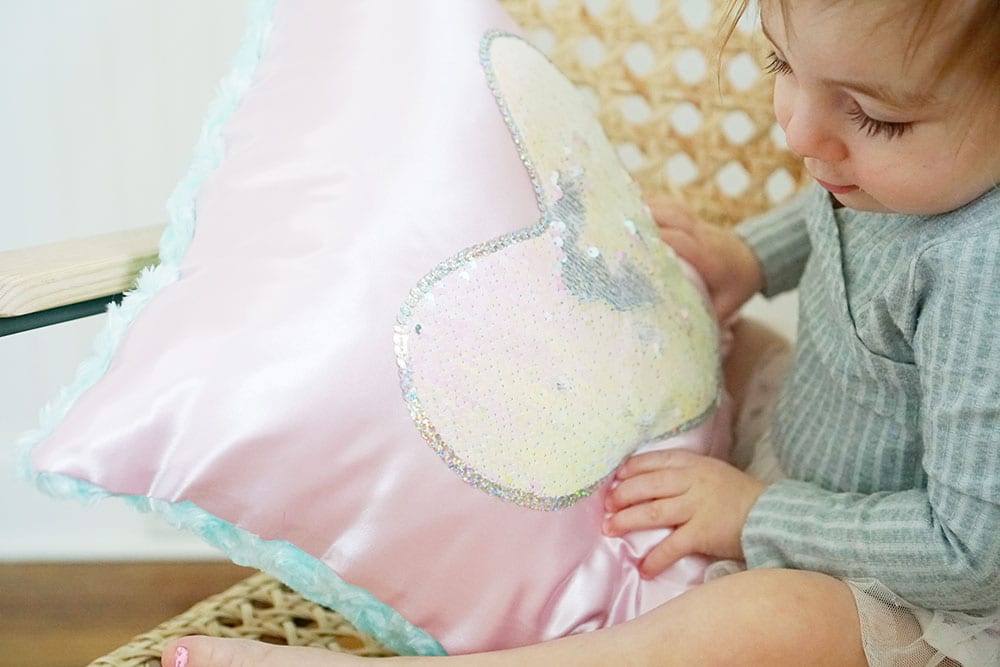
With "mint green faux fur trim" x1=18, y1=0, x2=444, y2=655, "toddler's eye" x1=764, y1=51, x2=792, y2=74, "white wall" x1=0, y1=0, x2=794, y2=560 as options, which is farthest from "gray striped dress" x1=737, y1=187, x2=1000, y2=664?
"white wall" x1=0, y1=0, x2=794, y2=560

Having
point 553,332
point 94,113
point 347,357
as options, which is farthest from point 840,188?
point 94,113

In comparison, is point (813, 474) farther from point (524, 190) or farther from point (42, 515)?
point (42, 515)

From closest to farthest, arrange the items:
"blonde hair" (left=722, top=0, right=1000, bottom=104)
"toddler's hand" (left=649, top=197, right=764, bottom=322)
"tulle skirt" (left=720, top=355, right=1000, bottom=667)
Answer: "blonde hair" (left=722, top=0, right=1000, bottom=104) → "tulle skirt" (left=720, top=355, right=1000, bottom=667) → "toddler's hand" (left=649, top=197, right=764, bottom=322)

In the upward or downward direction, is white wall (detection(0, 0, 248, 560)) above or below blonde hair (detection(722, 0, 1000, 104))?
above

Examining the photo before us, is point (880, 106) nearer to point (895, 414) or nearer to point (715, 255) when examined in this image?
point (895, 414)

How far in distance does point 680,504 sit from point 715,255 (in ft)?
0.84

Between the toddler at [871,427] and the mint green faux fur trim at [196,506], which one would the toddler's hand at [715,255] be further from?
the mint green faux fur trim at [196,506]

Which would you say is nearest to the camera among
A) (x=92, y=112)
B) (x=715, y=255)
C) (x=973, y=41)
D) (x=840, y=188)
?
(x=973, y=41)

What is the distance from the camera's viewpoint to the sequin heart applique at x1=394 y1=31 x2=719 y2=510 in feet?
1.94

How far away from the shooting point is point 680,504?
657 mm

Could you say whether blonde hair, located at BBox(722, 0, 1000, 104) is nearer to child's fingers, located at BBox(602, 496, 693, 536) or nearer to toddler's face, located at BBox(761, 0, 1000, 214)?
toddler's face, located at BBox(761, 0, 1000, 214)

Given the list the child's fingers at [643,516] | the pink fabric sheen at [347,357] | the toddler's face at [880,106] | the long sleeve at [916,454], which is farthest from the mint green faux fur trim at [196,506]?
the toddler's face at [880,106]

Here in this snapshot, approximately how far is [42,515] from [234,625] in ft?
2.18

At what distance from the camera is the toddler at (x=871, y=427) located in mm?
519
